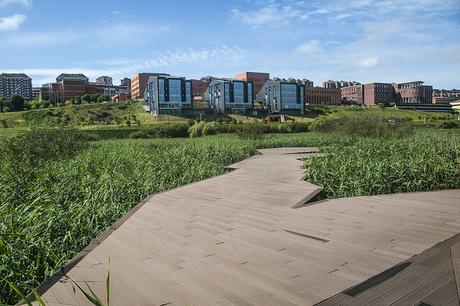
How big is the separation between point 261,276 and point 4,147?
36.5ft

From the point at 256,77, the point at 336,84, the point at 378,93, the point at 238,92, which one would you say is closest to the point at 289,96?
the point at 238,92

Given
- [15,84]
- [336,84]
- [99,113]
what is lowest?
[99,113]

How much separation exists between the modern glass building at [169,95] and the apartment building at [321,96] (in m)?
55.2

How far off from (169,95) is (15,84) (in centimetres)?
10632

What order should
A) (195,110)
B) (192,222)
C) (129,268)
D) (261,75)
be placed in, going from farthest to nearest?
(261,75)
(195,110)
(192,222)
(129,268)

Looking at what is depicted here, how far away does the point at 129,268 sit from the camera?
10.5ft

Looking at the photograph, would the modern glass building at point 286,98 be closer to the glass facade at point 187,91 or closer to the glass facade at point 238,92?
the glass facade at point 238,92

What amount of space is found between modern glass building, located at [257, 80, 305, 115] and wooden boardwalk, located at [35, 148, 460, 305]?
81637mm

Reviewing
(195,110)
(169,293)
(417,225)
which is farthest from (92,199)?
(195,110)

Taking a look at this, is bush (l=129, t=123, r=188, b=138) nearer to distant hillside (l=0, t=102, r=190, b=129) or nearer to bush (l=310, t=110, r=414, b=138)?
bush (l=310, t=110, r=414, b=138)

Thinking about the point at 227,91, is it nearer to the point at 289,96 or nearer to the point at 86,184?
the point at 289,96

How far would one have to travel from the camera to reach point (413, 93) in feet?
447

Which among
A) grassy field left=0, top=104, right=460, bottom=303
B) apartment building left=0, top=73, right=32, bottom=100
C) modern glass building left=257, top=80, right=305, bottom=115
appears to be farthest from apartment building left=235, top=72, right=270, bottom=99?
grassy field left=0, top=104, right=460, bottom=303

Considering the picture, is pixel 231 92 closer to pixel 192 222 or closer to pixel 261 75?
pixel 261 75
